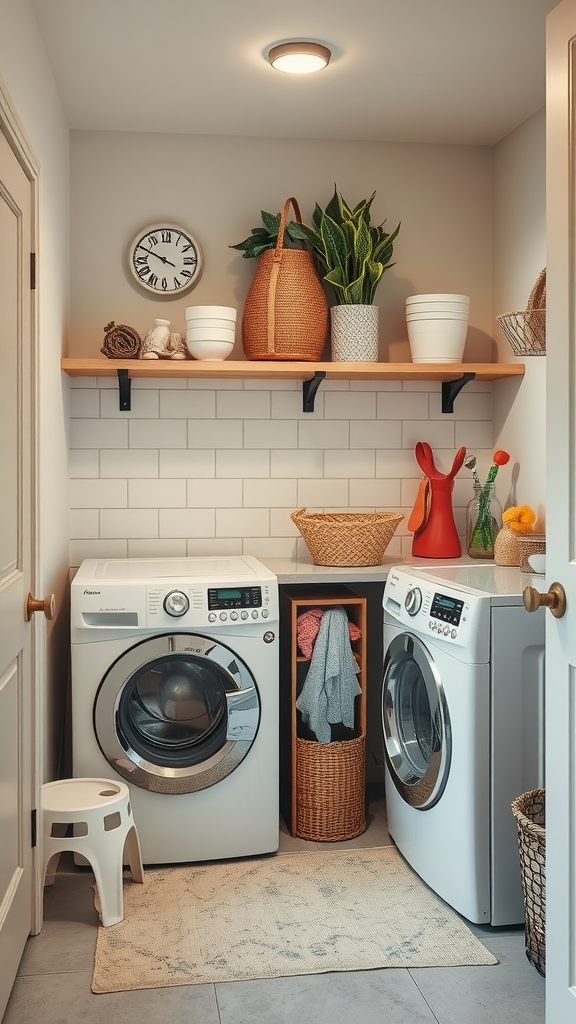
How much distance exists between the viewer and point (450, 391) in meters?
3.63

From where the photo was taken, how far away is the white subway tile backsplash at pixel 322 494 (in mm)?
3641

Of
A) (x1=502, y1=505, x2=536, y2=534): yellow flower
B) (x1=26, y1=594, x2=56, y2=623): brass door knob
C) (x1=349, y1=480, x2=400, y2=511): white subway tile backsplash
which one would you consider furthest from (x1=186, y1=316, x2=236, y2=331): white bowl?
(x1=26, y1=594, x2=56, y2=623): brass door knob

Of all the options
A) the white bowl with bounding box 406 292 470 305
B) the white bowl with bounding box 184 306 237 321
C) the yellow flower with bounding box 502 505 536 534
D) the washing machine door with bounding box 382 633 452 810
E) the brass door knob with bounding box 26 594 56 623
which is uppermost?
the white bowl with bounding box 406 292 470 305

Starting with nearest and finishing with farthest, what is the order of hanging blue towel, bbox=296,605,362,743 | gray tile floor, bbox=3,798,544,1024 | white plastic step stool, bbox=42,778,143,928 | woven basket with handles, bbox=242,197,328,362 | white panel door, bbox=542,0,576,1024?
white panel door, bbox=542,0,576,1024
gray tile floor, bbox=3,798,544,1024
white plastic step stool, bbox=42,778,143,928
hanging blue towel, bbox=296,605,362,743
woven basket with handles, bbox=242,197,328,362

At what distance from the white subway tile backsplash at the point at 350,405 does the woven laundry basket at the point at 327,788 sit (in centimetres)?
125

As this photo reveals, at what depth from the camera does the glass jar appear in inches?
138

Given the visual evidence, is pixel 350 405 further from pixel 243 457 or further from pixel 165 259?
pixel 165 259

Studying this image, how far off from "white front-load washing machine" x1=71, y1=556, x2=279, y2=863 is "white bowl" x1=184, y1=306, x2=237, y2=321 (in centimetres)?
93

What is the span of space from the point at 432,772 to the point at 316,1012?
2.45 ft

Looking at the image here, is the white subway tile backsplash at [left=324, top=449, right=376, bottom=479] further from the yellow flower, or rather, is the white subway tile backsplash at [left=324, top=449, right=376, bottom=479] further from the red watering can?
the yellow flower

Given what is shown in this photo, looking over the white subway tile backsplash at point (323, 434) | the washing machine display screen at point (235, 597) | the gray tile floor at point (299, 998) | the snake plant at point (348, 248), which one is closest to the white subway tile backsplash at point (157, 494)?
the white subway tile backsplash at point (323, 434)

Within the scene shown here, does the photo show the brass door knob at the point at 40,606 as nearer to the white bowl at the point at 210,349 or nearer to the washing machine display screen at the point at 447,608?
the washing machine display screen at the point at 447,608

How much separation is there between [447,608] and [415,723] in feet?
1.57

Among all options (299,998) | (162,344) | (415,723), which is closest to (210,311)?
(162,344)
